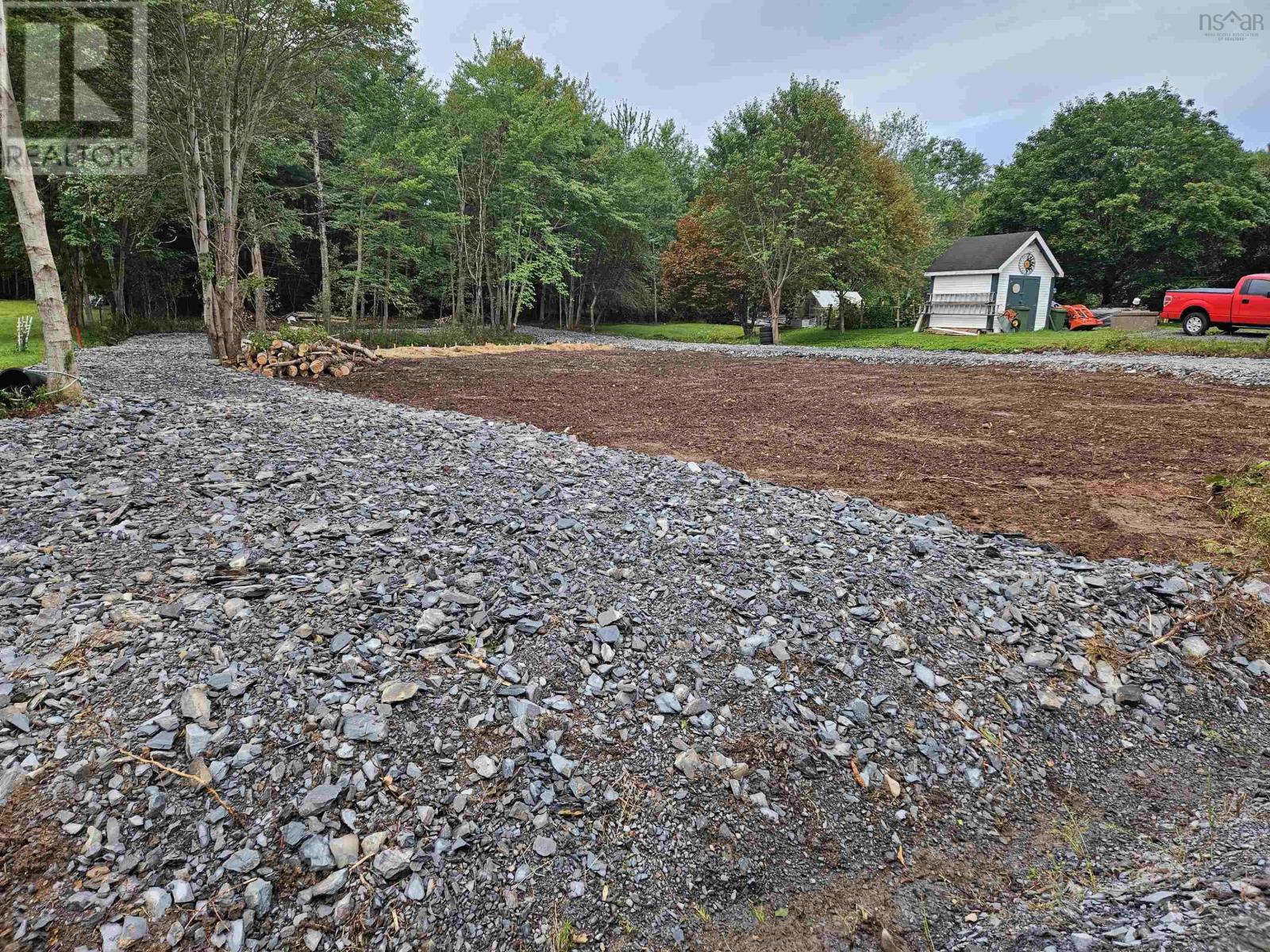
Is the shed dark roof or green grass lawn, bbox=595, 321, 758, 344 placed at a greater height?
the shed dark roof

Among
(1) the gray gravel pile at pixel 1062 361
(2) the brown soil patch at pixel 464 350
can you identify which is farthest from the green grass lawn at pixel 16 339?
(1) the gray gravel pile at pixel 1062 361

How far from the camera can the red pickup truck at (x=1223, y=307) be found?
1795cm

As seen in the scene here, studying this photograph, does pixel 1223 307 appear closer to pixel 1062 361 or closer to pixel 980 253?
pixel 1062 361

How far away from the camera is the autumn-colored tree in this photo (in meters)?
33.3

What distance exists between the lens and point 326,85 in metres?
16.4

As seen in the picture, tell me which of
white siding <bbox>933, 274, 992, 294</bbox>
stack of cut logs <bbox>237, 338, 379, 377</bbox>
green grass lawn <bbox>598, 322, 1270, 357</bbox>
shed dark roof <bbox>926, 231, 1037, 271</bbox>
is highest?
shed dark roof <bbox>926, 231, 1037, 271</bbox>

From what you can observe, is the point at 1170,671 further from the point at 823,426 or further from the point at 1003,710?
the point at 823,426

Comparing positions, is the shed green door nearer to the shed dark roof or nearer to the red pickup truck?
the shed dark roof

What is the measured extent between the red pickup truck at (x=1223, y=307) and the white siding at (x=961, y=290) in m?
7.14

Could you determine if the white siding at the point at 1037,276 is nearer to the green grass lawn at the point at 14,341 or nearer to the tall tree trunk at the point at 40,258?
the tall tree trunk at the point at 40,258

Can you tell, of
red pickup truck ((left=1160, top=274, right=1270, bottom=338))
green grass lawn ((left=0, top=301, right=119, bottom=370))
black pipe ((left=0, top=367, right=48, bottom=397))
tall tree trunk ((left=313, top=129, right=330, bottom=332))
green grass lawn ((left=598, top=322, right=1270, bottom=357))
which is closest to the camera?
black pipe ((left=0, top=367, right=48, bottom=397))

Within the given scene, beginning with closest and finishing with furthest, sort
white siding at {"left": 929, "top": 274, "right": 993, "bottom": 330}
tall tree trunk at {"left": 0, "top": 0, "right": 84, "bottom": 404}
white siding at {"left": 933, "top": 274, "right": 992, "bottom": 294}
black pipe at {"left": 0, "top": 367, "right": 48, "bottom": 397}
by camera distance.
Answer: tall tree trunk at {"left": 0, "top": 0, "right": 84, "bottom": 404}, black pipe at {"left": 0, "top": 367, "right": 48, "bottom": 397}, white siding at {"left": 933, "top": 274, "right": 992, "bottom": 294}, white siding at {"left": 929, "top": 274, "right": 993, "bottom": 330}

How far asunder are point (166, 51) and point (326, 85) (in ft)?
17.0

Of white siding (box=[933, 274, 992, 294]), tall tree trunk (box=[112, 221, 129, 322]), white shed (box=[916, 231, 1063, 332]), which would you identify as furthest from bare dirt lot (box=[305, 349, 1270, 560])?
tall tree trunk (box=[112, 221, 129, 322])
